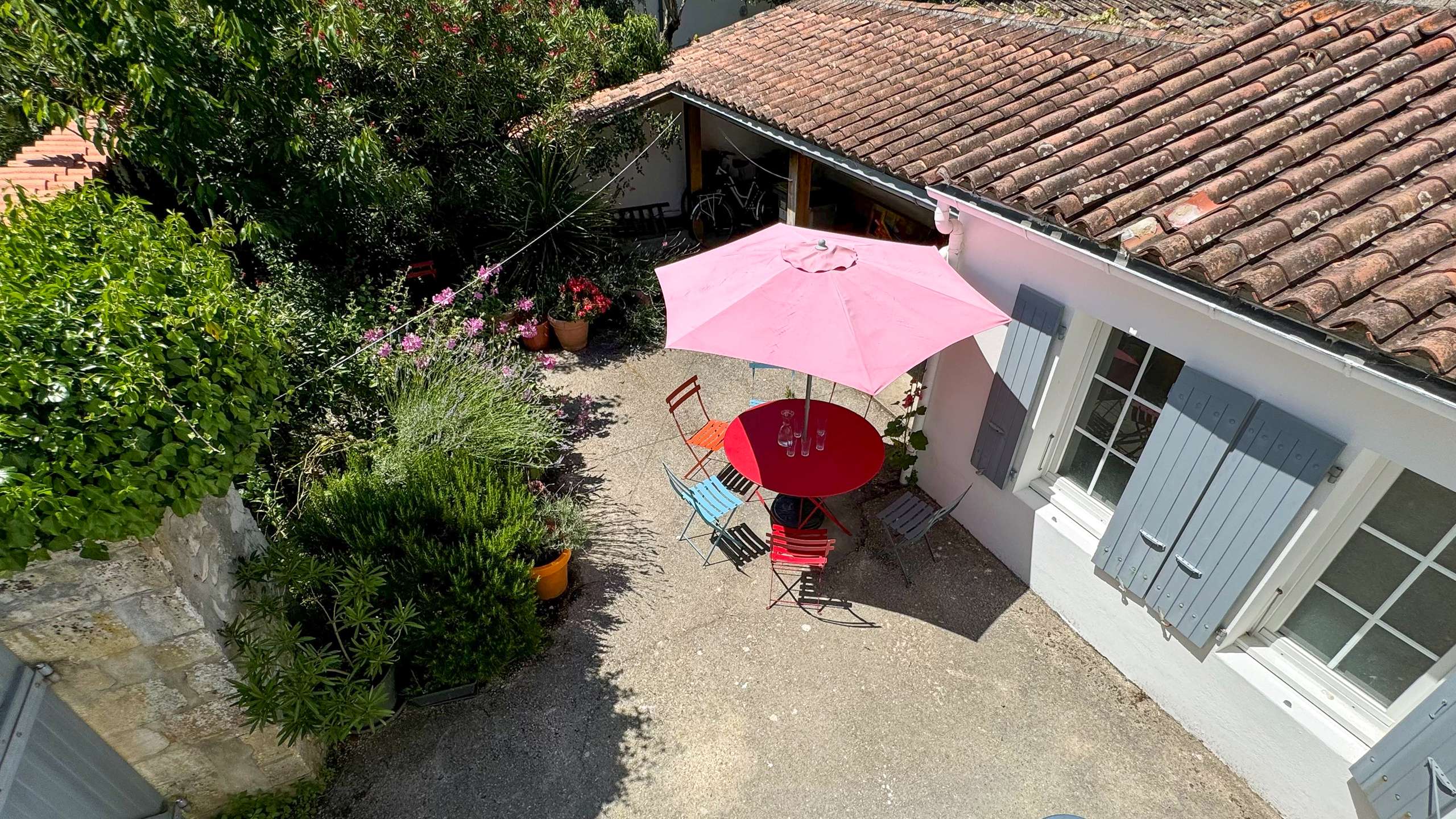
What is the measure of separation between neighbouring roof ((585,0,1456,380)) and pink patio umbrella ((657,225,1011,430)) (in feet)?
2.55

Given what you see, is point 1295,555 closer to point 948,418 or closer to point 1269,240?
point 1269,240

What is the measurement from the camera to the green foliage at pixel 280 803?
3680 mm

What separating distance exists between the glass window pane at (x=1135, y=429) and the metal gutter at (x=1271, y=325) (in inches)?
42.3

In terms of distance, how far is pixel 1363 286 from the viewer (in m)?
2.93

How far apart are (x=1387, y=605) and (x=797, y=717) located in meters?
3.40

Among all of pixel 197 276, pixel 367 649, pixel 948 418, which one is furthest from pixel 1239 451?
pixel 197 276

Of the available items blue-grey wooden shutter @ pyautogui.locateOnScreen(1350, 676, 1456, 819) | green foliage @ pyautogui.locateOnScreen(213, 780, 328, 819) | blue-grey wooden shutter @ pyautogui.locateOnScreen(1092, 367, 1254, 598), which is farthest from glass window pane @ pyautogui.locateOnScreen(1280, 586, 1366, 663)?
green foliage @ pyautogui.locateOnScreen(213, 780, 328, 819)

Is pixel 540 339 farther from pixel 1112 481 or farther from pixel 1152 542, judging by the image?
pixel 1152 542

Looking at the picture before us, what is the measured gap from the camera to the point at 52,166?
25.1ft

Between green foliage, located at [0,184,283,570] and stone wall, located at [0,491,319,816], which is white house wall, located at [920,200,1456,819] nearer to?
green foliage, located at [0,184,283,570]

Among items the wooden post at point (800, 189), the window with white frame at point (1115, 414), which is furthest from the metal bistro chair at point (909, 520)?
the wooden post at point (800, 189)

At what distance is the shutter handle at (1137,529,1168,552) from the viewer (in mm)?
4090

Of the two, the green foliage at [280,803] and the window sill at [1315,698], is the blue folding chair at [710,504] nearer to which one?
the green foliage at [280,803]

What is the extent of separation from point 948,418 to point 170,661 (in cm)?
558
